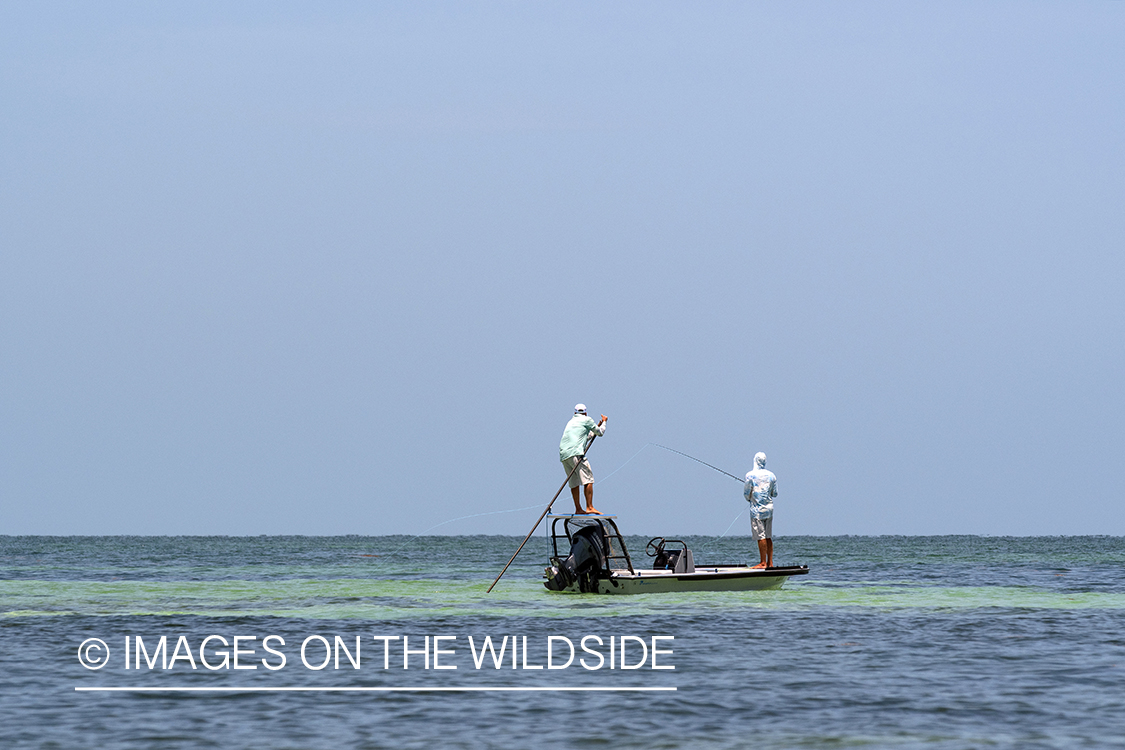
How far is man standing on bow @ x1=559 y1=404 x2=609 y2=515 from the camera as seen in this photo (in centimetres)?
2269

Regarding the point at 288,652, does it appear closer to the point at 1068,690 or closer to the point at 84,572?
the point at 1068,690

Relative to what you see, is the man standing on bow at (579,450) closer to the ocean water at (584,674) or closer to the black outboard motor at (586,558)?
the black outboard motor at (586,558)

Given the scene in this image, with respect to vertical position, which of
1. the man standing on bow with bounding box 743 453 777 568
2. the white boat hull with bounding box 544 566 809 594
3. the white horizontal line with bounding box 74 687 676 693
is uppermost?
the man standing on bow with bounding box 743 453 777 568

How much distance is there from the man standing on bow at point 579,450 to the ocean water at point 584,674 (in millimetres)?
2094

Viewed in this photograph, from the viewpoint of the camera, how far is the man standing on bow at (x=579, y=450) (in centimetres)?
2269

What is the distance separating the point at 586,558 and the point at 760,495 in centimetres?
341

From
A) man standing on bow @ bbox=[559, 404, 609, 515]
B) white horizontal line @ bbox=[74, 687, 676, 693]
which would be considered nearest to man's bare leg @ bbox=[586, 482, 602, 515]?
man standing on bow @ bbox=[559, 404, 609, 515]

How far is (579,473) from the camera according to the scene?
75.2 ft

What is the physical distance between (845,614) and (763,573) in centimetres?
318

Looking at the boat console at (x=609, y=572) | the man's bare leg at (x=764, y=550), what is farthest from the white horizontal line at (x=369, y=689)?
the man's bare leg at (x=764, y=550)

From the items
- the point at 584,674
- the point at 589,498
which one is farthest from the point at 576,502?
the point at 584,674

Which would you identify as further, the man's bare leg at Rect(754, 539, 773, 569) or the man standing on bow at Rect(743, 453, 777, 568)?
Answer: the man's bare leg at Rect(754, 539, 773, 569)

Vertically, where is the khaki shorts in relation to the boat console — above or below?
above

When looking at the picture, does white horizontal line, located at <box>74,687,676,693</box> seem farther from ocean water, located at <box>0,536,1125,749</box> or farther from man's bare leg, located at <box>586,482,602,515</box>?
man's bare leg, located at <box>586,482,602,515</box>
